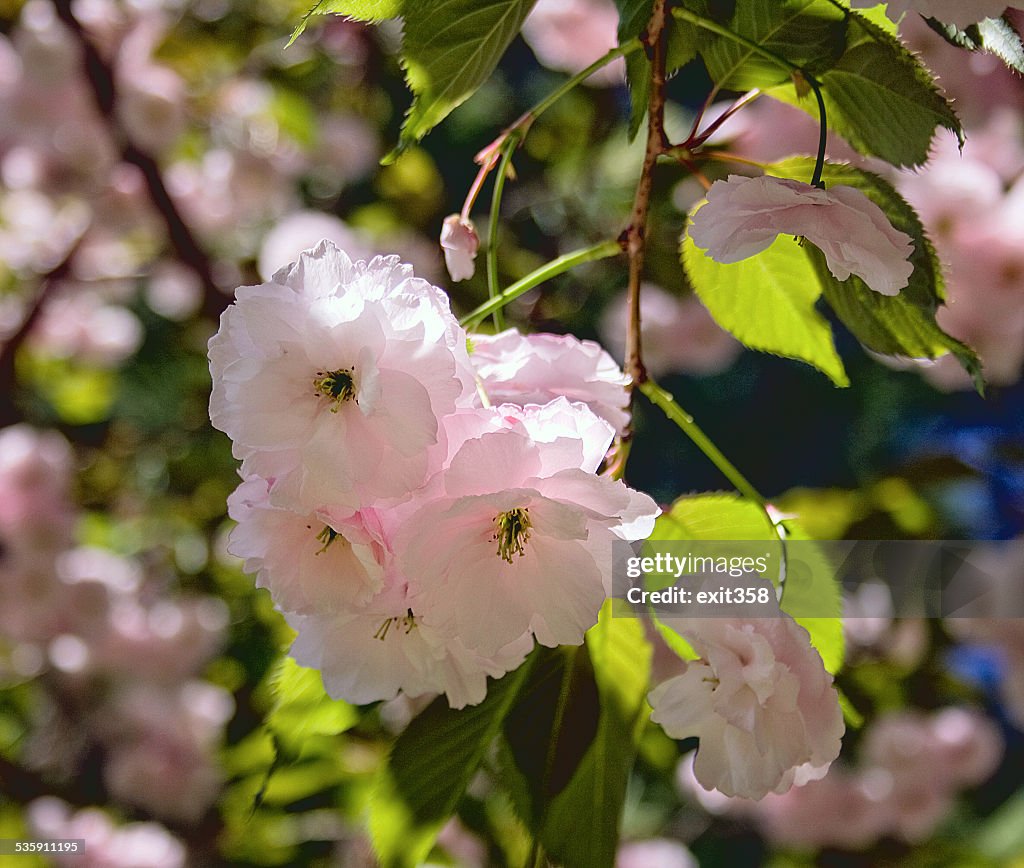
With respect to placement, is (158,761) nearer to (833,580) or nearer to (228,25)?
(228,25)

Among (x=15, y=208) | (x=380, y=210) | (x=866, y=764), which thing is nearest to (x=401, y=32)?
(x=380, y=210)

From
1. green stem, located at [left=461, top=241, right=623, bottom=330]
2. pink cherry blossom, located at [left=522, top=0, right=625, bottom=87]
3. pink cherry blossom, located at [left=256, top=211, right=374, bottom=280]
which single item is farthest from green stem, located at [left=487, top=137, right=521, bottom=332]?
pink cherry blossom, located at [left=522, top=0, right=625, bottom=87]

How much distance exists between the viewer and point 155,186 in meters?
1.47

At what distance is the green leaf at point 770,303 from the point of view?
0.49 meters

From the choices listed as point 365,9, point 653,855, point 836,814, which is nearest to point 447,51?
point 365,9

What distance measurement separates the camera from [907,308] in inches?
16.3

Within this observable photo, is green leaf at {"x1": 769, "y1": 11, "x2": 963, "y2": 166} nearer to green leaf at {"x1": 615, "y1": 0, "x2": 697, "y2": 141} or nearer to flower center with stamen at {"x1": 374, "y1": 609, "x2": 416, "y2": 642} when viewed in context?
green leaf at {"x1": 615, "y1": 0, "x2": 697, "y2": 141}

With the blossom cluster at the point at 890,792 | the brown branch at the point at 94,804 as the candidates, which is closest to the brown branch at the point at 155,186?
the brown branch at the point at 94,804

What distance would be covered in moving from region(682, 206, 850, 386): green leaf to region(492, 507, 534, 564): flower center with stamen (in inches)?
7.1

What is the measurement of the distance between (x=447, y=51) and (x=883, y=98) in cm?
20

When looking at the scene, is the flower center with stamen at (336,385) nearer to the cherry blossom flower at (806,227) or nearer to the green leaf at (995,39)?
the cherry blossom flower at (806,227)

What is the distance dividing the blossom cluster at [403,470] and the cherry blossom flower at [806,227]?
88 mm

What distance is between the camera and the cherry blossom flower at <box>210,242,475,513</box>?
0.35 metres

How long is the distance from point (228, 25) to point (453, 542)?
1.51 m
